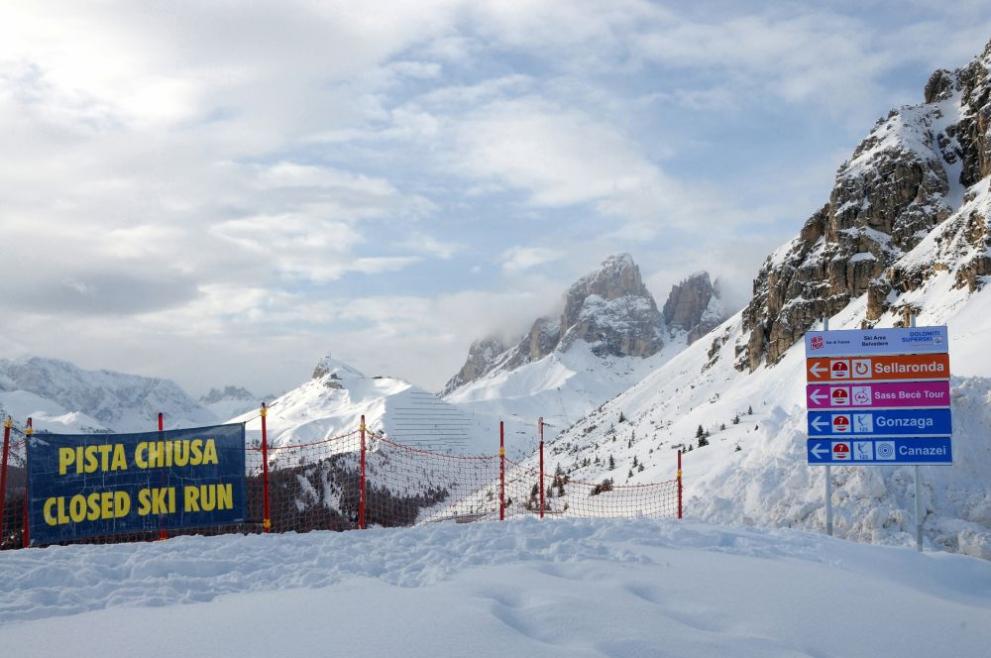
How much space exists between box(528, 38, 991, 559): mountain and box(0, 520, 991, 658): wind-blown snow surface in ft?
22.8

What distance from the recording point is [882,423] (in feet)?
50.6

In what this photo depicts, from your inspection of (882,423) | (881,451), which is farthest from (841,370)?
(881,451)

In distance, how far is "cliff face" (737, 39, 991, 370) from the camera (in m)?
59.2

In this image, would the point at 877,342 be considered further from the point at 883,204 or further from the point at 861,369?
the point at 883,204

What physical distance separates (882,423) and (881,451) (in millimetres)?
563

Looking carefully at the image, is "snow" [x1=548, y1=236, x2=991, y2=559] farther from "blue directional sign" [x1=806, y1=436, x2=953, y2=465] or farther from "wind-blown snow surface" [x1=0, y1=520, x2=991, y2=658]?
"wind-blown snow surface" [x1=0, y1=520, x2=991, y2=658]

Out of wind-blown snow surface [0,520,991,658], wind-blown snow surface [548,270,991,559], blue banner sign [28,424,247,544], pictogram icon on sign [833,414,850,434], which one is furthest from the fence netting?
pictogram icon on sign [833,414,850,434]

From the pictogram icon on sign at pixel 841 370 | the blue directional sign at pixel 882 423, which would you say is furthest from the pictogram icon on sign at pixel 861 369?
the blue directional sign at pixel 882 423

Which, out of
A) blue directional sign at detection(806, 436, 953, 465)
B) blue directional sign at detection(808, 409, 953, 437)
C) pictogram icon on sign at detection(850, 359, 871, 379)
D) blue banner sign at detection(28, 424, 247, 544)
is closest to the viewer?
blue banner sign at detection(28, 424, 247, 544)

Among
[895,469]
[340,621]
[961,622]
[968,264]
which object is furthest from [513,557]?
[968,264]

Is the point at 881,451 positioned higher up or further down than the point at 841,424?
further down

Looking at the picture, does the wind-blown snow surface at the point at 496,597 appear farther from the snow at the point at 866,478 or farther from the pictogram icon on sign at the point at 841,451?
the snow at the point at 866,478

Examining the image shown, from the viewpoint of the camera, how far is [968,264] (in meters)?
40.2

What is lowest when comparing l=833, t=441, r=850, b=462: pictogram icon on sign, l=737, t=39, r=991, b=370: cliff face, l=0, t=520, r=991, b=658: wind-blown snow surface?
l=0, t=520, r=991, b=658: wind-blown snow surface
